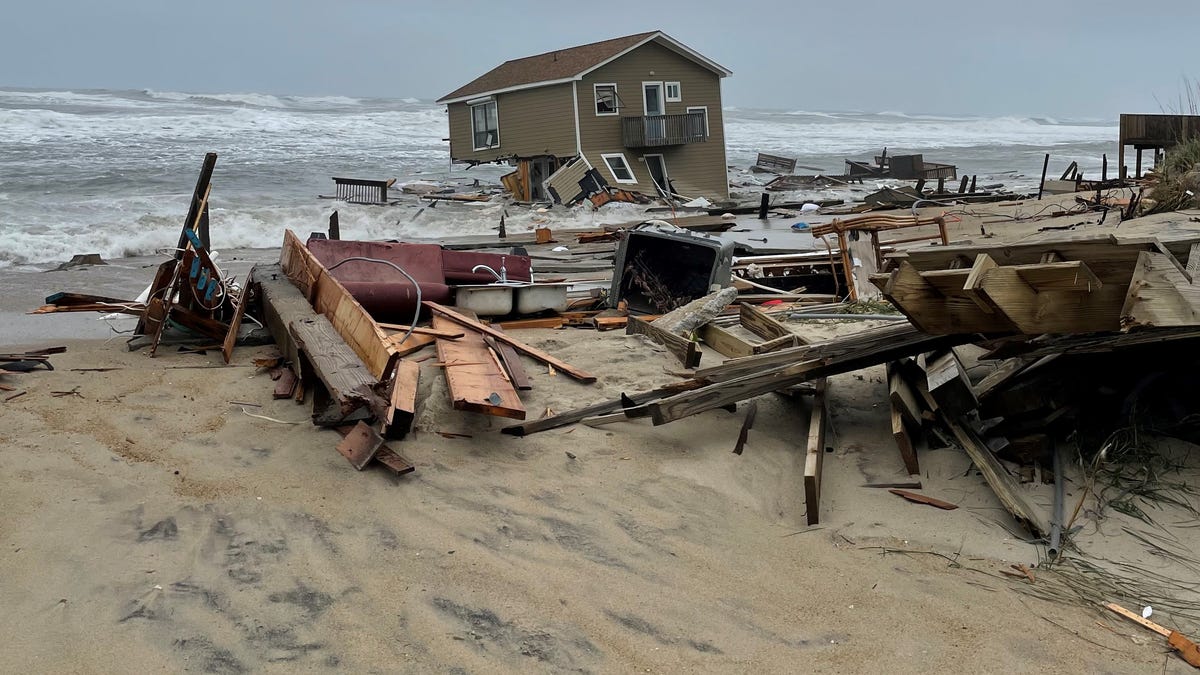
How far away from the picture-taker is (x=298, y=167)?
4106 cm

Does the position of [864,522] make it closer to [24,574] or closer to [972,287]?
[972,287]

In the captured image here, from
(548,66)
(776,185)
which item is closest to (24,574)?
(548,66)

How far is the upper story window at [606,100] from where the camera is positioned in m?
33.7

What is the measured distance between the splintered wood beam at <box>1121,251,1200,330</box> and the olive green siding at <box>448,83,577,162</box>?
29976mm

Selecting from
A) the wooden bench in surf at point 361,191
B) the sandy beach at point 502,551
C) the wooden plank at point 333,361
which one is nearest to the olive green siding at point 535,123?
the wooden bench in surf at point 361,191

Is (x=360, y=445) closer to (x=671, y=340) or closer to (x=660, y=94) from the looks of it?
(x=671, y=340)

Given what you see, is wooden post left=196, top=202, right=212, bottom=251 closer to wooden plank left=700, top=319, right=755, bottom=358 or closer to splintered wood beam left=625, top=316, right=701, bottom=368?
splintered wood beam left=625, top=316, right=701, bottom=368

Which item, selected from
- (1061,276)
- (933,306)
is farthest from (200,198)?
(1061,276)

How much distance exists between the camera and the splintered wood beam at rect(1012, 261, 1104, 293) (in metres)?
3.81

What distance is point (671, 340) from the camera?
7078mm

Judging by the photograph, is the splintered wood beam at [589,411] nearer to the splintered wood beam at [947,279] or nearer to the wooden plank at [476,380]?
the wooden plank at [476,380]

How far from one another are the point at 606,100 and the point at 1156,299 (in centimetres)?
3117

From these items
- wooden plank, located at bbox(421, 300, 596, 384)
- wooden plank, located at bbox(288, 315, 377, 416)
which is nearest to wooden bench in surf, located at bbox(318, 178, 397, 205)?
wooden plank, located at bbox(421, 300, 596, 384)

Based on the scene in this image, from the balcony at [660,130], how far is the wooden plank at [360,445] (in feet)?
97.5
